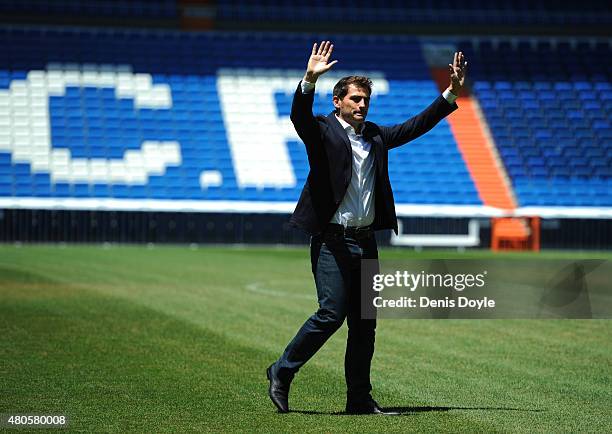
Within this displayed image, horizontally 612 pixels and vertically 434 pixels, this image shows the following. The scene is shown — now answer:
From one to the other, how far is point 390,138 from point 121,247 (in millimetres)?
29734

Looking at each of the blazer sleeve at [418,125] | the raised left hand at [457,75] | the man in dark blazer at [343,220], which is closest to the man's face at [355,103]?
the man in dark blazer at [343,220]

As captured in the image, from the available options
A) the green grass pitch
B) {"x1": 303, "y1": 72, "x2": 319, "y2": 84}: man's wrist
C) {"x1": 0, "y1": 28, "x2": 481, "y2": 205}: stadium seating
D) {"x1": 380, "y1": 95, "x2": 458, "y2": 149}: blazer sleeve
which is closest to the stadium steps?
{"x1": 0, "y1": 28, "x2": 481, "y2": 205}: stadium seating

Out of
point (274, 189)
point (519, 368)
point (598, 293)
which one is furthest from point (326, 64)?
point (274, 189)

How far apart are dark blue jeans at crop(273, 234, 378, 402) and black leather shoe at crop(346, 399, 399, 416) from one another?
41 mm

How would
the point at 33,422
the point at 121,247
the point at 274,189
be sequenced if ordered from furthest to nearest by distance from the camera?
the point at 274,189 < the point at 121,247 < the point at 33,422

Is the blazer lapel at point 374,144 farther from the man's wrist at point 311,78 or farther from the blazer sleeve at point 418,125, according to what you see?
the man's wrist at point 311,78

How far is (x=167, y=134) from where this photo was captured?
144ft

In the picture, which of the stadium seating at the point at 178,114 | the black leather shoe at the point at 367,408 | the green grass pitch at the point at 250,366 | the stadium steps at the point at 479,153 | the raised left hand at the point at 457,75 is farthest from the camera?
the stadium steps at the point at 479,153

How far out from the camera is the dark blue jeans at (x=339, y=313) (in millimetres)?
8234

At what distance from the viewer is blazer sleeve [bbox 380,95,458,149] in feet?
28.4

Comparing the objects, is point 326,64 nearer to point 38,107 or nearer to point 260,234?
point 260,234

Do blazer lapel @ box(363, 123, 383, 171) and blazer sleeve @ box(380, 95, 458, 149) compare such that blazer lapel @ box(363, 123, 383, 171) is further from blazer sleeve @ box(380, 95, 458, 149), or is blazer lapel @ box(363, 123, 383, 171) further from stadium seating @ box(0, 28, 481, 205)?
stadium seating @ box(0, 28, 481, 205)

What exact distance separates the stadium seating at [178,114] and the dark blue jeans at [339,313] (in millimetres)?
33137

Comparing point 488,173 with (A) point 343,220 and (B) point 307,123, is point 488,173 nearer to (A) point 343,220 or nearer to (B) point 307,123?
(A) point 343,220
